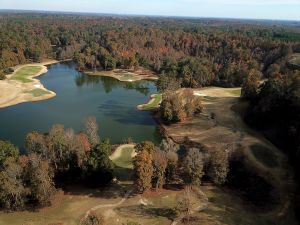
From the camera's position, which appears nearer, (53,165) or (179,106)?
(53,165)

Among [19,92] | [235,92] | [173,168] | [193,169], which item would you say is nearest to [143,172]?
[173,168]

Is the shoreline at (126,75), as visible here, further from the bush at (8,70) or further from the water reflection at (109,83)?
the bush at (8,70)

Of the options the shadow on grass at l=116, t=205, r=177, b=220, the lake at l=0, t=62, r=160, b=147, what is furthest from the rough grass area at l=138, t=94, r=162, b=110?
the shadow on grass at l=116, t=205, r=177, b=220

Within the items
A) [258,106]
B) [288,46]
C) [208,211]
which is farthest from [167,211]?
[288,46]

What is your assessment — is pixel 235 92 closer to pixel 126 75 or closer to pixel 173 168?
pixel 126 75

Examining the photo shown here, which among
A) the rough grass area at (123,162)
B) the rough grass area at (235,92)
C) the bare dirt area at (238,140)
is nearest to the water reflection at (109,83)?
the rough grass area at (235,92)

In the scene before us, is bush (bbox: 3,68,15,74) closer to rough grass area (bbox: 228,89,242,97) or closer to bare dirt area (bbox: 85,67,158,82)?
bare dirt area (bbox: 85,67,158,82)
